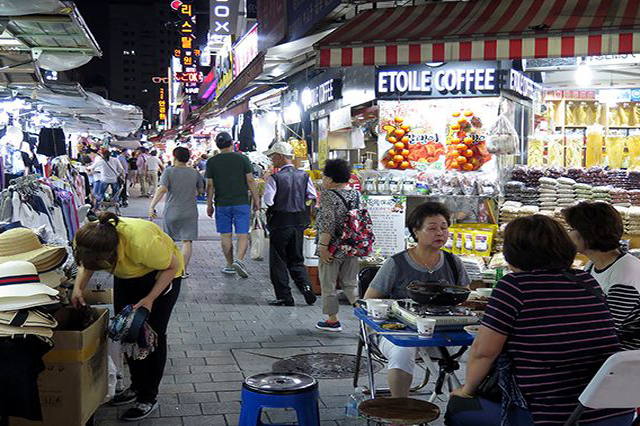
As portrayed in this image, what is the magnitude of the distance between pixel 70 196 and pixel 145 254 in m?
4.53

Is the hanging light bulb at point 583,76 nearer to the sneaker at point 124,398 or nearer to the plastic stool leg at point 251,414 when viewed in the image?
the sneaker at point 124,398

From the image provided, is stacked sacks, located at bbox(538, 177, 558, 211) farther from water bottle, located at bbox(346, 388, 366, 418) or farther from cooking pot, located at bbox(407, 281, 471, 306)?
cooking pot, located at bbox(407, 281, 471, 306)

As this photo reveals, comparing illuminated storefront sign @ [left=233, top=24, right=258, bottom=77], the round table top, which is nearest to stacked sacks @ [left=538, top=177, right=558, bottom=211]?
the round table top

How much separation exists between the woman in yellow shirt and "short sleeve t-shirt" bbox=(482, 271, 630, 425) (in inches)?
97.4

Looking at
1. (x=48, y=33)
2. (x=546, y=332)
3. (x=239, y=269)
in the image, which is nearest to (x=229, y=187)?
(x=239, y=269)

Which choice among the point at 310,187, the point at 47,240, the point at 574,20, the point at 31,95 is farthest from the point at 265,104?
the point at 574,20

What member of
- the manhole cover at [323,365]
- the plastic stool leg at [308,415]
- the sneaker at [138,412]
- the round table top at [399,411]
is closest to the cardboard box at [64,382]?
the sneaker at [138,412]

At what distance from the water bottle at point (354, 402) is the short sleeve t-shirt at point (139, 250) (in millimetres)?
1661

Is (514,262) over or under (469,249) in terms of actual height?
over

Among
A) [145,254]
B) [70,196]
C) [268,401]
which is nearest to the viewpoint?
[268,401]

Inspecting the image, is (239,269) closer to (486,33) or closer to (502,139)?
(502,139)

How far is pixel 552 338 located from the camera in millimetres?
3268

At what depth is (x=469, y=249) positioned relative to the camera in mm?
9344

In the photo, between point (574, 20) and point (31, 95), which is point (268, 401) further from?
point (31, 95)
